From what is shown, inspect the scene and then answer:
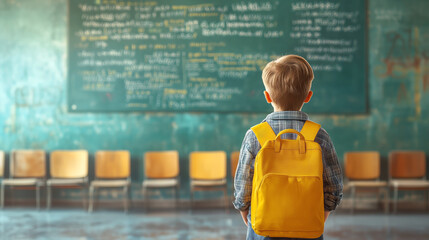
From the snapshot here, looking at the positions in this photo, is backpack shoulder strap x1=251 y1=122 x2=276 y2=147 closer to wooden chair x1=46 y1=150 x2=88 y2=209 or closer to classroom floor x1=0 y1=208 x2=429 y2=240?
classroom floor x1=0 y1=208 x2=429 y2=240

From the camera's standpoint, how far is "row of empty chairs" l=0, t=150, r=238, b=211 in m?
5.59

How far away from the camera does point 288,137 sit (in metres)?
1.39

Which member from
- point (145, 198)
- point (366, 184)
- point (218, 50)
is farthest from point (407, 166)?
point (145, 198)

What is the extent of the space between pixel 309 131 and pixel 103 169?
4775 mm

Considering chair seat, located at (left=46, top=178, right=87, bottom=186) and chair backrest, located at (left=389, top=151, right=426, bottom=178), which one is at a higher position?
chair backrest, located at (left=389, top=151, right=426, bottom=178)

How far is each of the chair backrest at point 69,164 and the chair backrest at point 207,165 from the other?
1418 mm

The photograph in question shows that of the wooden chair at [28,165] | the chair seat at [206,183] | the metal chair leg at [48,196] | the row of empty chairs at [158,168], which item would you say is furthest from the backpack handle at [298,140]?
the wooden chair at [28,165]

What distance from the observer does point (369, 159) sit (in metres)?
5.71

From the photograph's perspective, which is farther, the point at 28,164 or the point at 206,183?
the point at 28,164

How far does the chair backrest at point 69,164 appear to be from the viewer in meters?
5.75

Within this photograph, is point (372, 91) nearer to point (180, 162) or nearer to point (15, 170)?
point (180, 162)

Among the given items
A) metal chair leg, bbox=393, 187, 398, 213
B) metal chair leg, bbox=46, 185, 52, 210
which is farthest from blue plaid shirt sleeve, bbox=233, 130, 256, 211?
metal chair leg, bbox=46, 185, 52, 210

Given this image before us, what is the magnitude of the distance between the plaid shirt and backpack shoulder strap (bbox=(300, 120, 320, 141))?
0.08 feet

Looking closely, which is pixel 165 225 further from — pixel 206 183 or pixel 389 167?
pixel 389 167
